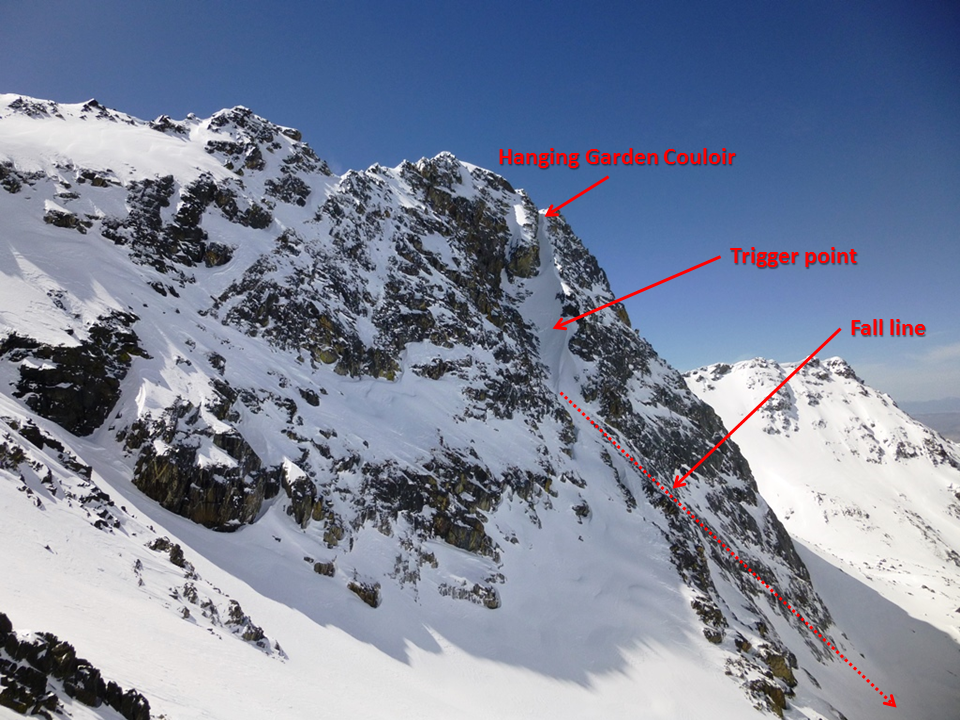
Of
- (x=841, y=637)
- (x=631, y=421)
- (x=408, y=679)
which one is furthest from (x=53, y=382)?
(x=841, y=637)

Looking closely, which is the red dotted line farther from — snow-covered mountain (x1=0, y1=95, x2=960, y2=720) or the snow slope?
the snow slope

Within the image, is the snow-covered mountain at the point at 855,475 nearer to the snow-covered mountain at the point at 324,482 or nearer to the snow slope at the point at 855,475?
the snow slope at the point at 855,475

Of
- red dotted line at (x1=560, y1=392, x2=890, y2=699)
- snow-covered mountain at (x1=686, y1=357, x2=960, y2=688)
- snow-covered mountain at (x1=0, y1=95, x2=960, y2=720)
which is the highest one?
snow-covered mountain at (x1=686, y1=357, x2=960, y2=688)

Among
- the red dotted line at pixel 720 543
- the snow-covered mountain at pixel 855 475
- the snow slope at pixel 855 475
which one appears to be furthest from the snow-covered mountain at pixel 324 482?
the snow-covered mountain at pixel 855 475

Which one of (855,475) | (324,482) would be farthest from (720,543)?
(855,475)

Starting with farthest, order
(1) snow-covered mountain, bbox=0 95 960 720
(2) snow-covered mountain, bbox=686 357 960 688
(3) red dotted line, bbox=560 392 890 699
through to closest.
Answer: (2) snow-covered mountain, bbox=686 357 960 688
(3) red dotted line, bbox=560 392 890 699
(1) snow-covered mountain, bbox=0 95 960 720

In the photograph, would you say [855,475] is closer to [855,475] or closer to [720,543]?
[855,475]

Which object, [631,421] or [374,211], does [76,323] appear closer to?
[374,211]

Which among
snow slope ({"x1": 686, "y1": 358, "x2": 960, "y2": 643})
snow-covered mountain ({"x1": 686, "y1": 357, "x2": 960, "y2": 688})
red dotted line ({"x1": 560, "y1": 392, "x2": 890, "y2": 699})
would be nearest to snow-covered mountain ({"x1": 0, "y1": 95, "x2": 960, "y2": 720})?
red dotted line ({"x1": 560, "y1": 392, "x2": 890, "y2": 699})
